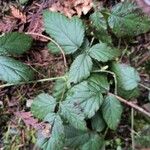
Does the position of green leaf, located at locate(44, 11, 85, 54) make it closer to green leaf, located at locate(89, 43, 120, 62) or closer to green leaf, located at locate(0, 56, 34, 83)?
green leaf, located at locate(89, 43, 120, 62)

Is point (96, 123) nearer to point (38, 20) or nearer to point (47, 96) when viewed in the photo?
point (47, 96)

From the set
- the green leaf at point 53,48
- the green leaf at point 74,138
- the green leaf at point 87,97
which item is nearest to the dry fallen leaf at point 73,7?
the green leaf at point 53,48

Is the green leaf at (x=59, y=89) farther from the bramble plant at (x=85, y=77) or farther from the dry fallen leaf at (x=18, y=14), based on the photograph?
the dry fallen leaf at (x=18, y=14)

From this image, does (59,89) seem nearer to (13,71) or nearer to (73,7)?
(13,71)

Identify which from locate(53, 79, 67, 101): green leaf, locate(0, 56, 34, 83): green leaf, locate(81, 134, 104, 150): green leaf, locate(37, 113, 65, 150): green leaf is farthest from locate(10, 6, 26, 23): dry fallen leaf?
locate(81, 134, 104, 150): green leaf

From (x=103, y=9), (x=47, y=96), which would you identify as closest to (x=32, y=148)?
(x=47, y=96)
